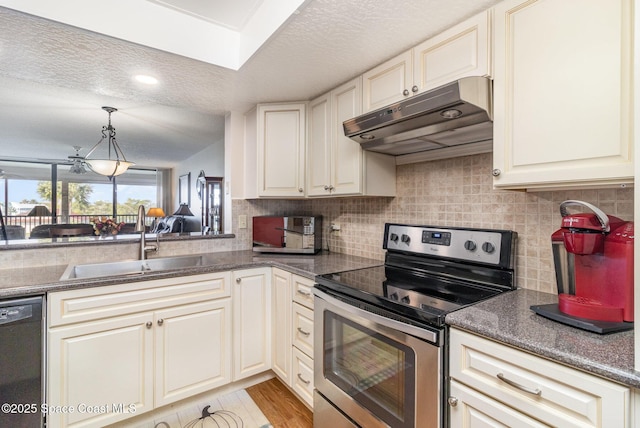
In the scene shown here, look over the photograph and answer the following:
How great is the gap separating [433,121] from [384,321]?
88cm

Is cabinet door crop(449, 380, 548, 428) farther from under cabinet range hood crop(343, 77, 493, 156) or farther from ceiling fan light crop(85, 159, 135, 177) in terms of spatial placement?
ceiling fan light crop(85, 159, 135, 177)

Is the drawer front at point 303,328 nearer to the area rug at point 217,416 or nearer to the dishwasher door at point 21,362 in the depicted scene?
the area rug at point 217,416

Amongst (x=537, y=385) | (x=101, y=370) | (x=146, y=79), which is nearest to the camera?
Result: (x=537, y=385)

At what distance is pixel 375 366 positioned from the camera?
1316mm

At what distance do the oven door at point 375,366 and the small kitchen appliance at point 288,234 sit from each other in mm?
770

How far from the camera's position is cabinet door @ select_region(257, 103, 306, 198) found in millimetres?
2291

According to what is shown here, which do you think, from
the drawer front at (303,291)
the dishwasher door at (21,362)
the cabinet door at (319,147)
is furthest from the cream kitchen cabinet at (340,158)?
the dishwasher door at (21,362)

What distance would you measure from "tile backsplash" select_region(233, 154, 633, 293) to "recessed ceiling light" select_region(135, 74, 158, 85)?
3.41 ft

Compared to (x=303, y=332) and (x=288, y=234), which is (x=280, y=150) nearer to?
(x=288, y=234)

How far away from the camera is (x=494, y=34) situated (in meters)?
1.21

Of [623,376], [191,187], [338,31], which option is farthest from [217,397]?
[191,187]

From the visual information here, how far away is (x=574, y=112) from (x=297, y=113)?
1.69 meters

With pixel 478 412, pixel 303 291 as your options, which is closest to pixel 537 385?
pixel 478 412

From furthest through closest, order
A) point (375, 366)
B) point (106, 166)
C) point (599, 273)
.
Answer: point (106, 166)
point (375, 366)
point (599, 273)
